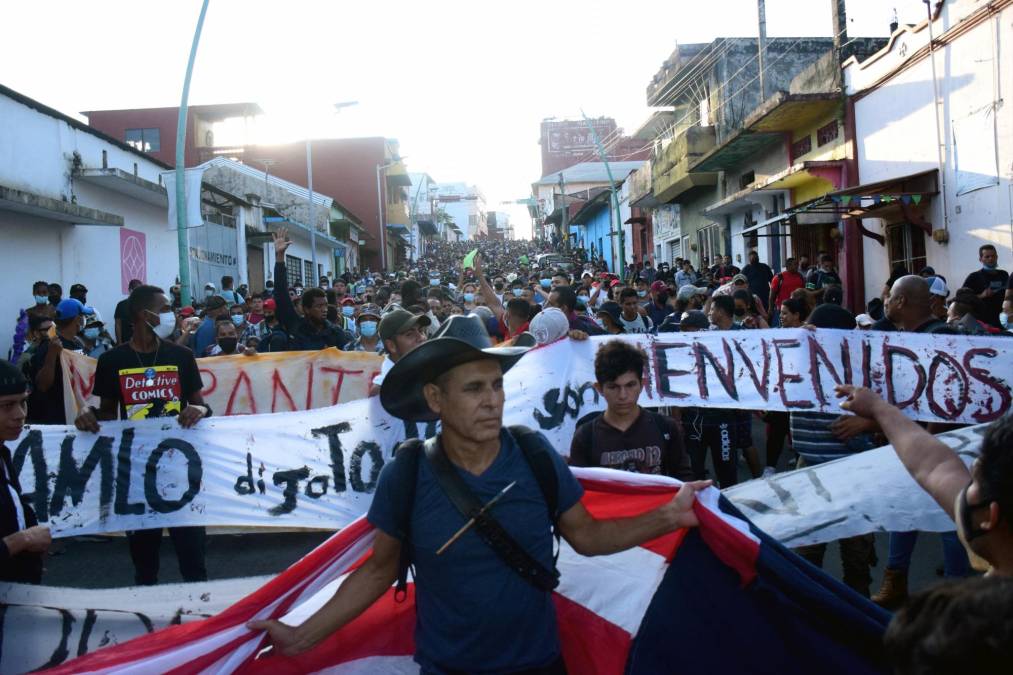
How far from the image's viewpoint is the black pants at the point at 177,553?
495cm

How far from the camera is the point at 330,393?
28.0ft

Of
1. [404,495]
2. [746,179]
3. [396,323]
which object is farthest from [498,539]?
[746,179]

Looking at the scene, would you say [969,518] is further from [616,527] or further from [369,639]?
[369,639]

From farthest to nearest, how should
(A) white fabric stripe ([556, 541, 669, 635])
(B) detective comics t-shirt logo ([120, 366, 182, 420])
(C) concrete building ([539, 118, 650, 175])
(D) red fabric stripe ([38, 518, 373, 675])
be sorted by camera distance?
(C) concrete building ([539, 118, 650, 175])
(B) detective comics t-shirt logo ([120, 366, 182, 420])
(A) white fabric stripe ([556, 541, 669, 635])
(D) red fabric stripe ([38, 518, 373, 675])

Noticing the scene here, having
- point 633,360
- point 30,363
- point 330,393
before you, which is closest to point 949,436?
point 633,360

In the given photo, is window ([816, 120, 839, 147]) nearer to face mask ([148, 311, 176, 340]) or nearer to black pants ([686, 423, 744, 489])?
black pants ([686, 423, 744, 489])

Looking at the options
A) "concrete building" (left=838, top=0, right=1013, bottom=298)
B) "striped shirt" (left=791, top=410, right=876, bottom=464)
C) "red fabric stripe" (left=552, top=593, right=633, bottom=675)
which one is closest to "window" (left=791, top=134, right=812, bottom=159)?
"concrete building" (left=838, top=0, right=1013, bottom=298)

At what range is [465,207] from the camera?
14625cm

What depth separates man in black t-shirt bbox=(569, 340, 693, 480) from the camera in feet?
14.5

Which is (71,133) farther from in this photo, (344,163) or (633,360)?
(344,163)

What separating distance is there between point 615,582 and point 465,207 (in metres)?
145

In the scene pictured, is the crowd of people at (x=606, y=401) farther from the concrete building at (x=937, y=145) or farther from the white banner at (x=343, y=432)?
the concrete building at (x=937, y=145)

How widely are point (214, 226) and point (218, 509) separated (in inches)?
870

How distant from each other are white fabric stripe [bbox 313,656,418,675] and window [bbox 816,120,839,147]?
18.6 m
